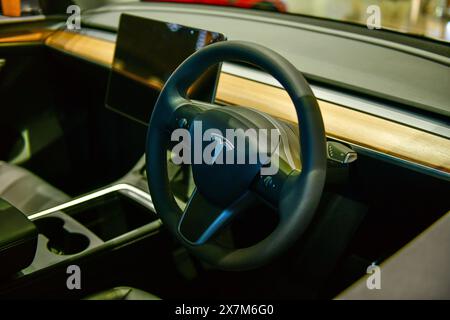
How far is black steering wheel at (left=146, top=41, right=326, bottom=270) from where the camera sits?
0.83 meters

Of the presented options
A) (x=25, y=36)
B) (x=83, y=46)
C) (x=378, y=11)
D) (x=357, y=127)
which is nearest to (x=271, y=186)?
(x=357, y=127)

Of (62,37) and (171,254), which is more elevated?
(62,37)

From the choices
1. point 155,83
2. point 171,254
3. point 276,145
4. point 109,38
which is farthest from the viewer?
point 109,38

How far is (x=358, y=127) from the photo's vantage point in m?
1.20

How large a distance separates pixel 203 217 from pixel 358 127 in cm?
44

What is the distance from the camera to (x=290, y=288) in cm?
162

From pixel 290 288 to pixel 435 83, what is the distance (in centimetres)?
77

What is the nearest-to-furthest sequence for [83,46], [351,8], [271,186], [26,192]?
[271,186] → [26,192] → [83,46] → [351,8]

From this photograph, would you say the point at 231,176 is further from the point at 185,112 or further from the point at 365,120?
the point at 365,120

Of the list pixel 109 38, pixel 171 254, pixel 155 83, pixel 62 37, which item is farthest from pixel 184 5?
pixel 171 254

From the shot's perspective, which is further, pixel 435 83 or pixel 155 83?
pixel 155 83

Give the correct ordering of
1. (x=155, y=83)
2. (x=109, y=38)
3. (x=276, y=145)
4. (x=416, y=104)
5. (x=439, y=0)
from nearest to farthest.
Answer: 1. (x=276, y=145)
2. (x=416, y=104)
3. (x=155, y=83)
4. (x=109, y=38)
5. (x=439, y=0)

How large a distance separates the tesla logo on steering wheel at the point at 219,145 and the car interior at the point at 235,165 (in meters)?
0.02
